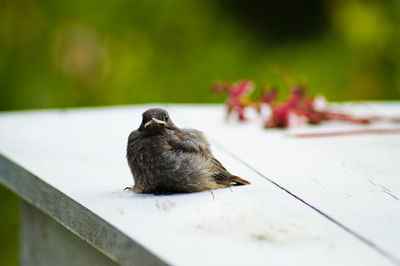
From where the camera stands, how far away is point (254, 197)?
127 cm

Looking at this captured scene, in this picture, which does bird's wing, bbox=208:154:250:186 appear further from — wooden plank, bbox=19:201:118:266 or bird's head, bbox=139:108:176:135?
wooden plank, bbox=19:201:118:266

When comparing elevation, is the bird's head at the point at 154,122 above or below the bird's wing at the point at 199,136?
above

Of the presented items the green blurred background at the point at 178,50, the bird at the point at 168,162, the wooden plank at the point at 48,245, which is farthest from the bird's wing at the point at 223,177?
the green blurred background at the point at 178,50

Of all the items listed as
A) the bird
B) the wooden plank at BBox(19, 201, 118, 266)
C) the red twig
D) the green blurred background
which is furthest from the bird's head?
the green blurred background

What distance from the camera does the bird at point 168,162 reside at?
1.29 m

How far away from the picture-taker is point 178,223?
1071 mm

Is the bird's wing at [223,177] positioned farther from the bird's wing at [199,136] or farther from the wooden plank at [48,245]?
the wooden plank at [48,245]

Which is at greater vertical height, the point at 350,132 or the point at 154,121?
the point at 154,121

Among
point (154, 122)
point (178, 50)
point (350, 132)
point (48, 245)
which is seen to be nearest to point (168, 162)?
point (154, 122)

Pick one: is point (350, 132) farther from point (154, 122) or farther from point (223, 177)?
point (154, 122)

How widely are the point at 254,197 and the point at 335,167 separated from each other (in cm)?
46

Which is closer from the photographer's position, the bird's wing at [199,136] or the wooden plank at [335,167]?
the wooden plank at [335,167]

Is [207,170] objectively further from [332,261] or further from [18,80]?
[18,80]

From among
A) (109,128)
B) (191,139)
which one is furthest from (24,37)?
(191,139)
